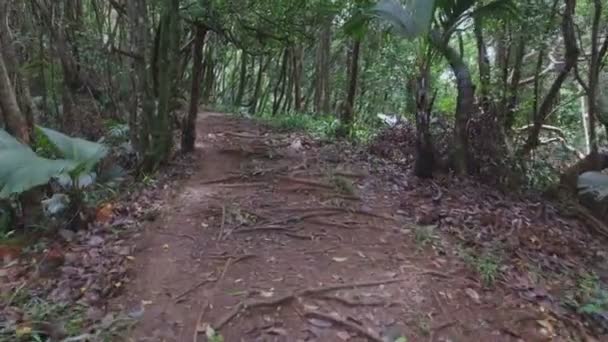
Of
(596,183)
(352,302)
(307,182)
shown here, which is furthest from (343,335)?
(596,183)

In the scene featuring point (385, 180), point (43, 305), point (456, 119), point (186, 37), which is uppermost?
point (186, 37)

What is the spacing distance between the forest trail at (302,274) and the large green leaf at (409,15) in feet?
5.31

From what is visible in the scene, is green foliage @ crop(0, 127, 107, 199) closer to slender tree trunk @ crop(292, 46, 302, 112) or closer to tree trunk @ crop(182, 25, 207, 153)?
tree trunk @ crop(182, 25, 207, 153)

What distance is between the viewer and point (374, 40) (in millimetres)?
11039

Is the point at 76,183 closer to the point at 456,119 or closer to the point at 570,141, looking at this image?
the point at 456,119

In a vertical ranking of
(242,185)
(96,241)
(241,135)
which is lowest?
(96,241)

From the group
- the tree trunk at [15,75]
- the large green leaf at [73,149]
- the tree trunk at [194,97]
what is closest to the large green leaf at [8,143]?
the large green leaf at [73,149]

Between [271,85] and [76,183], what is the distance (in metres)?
14.4

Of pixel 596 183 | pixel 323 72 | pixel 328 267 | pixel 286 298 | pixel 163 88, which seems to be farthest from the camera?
pixel 323 72

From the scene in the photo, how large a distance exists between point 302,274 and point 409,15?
8.57 ft

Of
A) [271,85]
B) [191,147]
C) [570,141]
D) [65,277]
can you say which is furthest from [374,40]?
[65,277]

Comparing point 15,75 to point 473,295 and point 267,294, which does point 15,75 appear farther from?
point 473,295

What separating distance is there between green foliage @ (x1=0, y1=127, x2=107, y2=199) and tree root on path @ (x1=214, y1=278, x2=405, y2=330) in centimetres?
157

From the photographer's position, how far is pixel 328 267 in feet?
12.2
